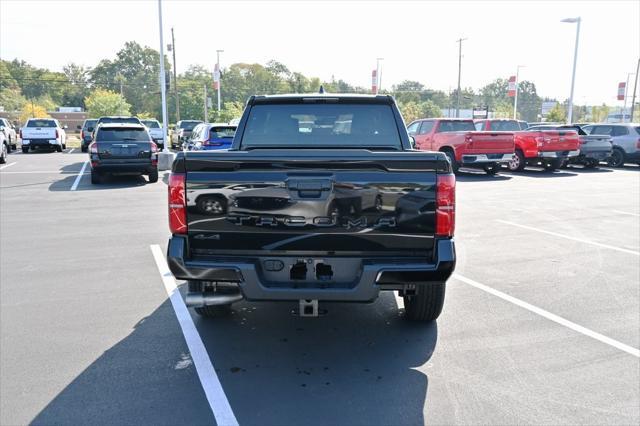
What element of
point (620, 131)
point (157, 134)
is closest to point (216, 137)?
point (157, 134)

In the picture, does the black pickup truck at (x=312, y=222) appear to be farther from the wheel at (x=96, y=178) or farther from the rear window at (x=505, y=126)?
the rear window at (x=505, y=126)

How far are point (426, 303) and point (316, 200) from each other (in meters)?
1.59

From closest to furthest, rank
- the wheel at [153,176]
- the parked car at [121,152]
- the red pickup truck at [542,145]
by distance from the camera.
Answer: the parked car at [121,152] < the wheel at [153,176] < the red pickup truck at [542,145]

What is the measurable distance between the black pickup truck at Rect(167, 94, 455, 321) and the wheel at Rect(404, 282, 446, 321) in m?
0.75

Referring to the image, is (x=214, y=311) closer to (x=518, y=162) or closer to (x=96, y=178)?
(x=96, y=178)

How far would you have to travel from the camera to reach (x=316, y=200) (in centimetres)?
342

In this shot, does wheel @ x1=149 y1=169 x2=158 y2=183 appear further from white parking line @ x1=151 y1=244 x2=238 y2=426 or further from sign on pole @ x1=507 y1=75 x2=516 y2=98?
sign on pole @ x1=507 y1=75 x2=516 y2=98

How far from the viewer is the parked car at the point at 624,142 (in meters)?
21.4

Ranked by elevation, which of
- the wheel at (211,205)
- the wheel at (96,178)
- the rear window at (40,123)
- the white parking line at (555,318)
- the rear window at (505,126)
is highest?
the rear window at (505,126)

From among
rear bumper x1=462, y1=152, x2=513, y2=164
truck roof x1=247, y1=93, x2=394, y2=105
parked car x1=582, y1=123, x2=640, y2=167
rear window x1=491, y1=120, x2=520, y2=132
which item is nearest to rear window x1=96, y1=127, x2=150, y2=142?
rear bumper x1=462, y1=152, x2=513, y2=164

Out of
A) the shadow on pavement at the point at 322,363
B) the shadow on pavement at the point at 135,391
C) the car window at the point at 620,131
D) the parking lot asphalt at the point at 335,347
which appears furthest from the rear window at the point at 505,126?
the shadow on pavement at the point at 135,391

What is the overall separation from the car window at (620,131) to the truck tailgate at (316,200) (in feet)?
73.0

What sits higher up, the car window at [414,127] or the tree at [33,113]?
the tree at [33,113]

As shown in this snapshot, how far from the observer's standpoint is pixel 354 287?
3.43 m
